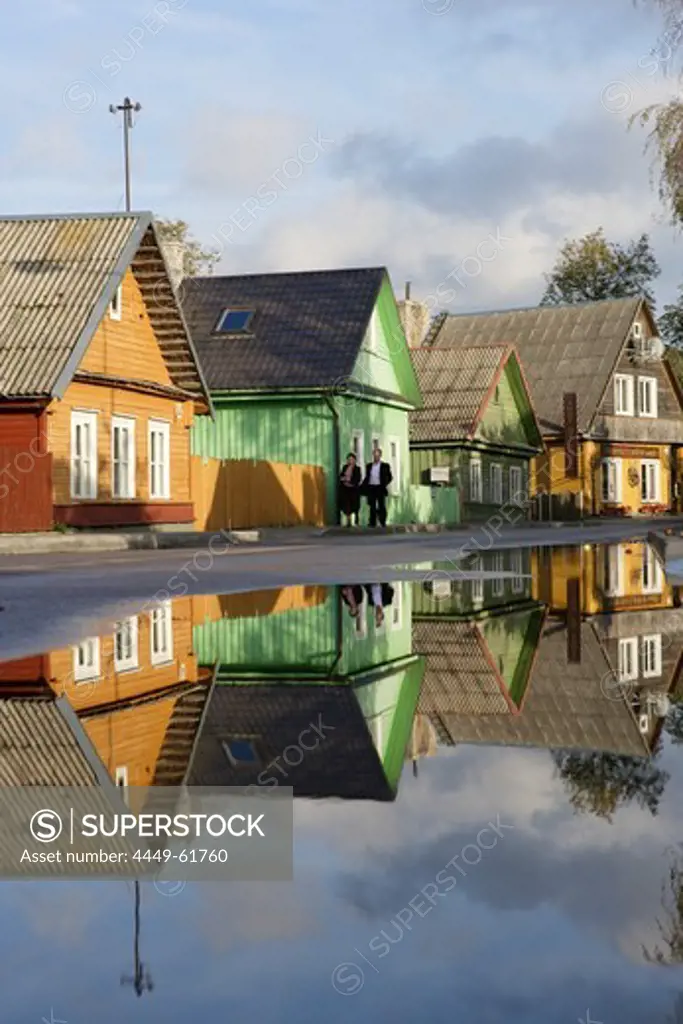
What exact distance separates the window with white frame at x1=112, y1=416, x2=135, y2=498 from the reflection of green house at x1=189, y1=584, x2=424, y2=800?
2252 centimetres

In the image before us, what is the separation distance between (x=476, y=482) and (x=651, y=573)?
36.9m

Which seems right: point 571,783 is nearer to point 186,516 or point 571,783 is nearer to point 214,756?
point 214,756

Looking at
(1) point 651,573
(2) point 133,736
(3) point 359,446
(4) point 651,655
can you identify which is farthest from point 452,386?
(2) point 133,736

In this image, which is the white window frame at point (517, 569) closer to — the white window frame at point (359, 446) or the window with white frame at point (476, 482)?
the white window frame at point (359, 446)

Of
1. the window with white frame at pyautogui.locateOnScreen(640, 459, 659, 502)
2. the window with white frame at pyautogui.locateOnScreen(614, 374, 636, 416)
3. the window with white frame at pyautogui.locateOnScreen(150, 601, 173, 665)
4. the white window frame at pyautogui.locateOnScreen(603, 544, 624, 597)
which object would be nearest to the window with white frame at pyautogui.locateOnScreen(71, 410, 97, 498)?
the white window frame at pyautogui.locateOnScreen(603, 544, 624, 597)

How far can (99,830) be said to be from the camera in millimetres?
3836

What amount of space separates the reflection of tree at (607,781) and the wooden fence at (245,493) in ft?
103

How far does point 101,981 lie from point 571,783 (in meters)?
2.11

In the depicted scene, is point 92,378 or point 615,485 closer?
point 92,378

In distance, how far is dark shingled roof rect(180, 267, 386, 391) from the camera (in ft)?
136

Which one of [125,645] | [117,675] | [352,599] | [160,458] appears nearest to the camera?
[117,675]

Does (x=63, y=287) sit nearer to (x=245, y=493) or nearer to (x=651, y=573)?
(x=245, y=493)

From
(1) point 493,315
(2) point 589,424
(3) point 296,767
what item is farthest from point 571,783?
(1) point 493,315

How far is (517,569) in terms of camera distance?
1823cm
